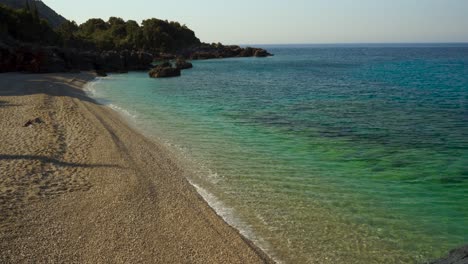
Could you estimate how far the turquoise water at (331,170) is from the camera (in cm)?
964

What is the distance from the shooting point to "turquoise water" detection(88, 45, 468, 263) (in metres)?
9.64

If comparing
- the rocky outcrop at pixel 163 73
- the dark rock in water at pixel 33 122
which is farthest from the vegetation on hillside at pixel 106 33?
the dark rock in water at pixel 33 122

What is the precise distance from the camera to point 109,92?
40.0 metres

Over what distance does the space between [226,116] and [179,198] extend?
15.2 meters

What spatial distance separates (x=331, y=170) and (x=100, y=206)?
27.5ft

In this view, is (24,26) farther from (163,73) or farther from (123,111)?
(123,111)

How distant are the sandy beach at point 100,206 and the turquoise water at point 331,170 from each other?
1.00m

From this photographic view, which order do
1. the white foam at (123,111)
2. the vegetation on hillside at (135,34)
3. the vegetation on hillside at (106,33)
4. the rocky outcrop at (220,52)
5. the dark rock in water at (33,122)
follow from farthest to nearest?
the rocky outcrop at (220,52) < the vegetation on hillside at (135,34) < the vegetation on hillside at (106,33) < the white foam at (123,111) < the dark rock in water at (33,122)

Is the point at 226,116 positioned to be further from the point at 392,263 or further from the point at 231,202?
the point at 392,263

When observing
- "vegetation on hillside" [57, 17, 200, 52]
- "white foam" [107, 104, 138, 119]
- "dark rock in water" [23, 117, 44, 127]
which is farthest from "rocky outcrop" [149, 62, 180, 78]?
"vegetation on hillside" [57, 17, 200, 52]

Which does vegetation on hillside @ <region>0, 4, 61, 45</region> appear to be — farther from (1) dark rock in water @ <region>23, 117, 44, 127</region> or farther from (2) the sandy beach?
(2) the sandy beach

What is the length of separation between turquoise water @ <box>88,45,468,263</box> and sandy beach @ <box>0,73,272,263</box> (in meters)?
1.00

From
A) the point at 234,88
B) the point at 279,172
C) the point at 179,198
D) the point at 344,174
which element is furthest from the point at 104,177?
the point at 234,88

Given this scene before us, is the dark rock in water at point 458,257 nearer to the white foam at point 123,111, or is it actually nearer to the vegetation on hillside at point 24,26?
the white foam at point 123,111
